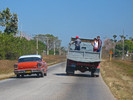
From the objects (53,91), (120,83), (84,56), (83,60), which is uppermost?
(84,56)

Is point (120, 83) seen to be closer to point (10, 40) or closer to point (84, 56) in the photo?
point (84, 56)

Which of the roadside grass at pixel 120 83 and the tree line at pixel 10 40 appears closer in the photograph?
the roadside grass at pixel 120 83

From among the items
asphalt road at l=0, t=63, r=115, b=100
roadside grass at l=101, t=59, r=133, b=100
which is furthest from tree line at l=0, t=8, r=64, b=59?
asphalt road at l=0, t=63, r=115, b=100

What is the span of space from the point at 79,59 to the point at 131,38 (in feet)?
395

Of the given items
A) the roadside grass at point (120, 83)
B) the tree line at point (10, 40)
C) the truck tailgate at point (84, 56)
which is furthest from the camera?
the tree line at point (10, 40)

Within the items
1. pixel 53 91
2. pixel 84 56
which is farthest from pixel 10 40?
pixel 53 91

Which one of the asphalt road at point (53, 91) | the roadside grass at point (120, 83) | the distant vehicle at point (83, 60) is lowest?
the roadside grass at point (120, 83)

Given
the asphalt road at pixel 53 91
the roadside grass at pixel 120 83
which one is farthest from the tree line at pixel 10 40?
the asphalt road at pixel 53 91

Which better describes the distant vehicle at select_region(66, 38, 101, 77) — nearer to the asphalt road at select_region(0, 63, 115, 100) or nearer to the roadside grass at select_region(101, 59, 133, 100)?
the roadside grass at select_region(101, 59, 133, 100)

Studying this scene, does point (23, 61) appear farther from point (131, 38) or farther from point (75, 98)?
point (131, 38)

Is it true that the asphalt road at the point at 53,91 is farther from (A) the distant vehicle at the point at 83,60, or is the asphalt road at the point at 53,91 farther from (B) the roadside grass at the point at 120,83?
(A) the distant vehicle at the point at 83,60

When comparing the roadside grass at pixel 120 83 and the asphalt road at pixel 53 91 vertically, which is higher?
the asphalt road at pixel 53 91

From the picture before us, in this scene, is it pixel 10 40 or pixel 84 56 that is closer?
pixel 84 56

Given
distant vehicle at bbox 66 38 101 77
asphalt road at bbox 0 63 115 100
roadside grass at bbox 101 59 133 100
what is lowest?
roadside grass at bbox 101 59 133 100
